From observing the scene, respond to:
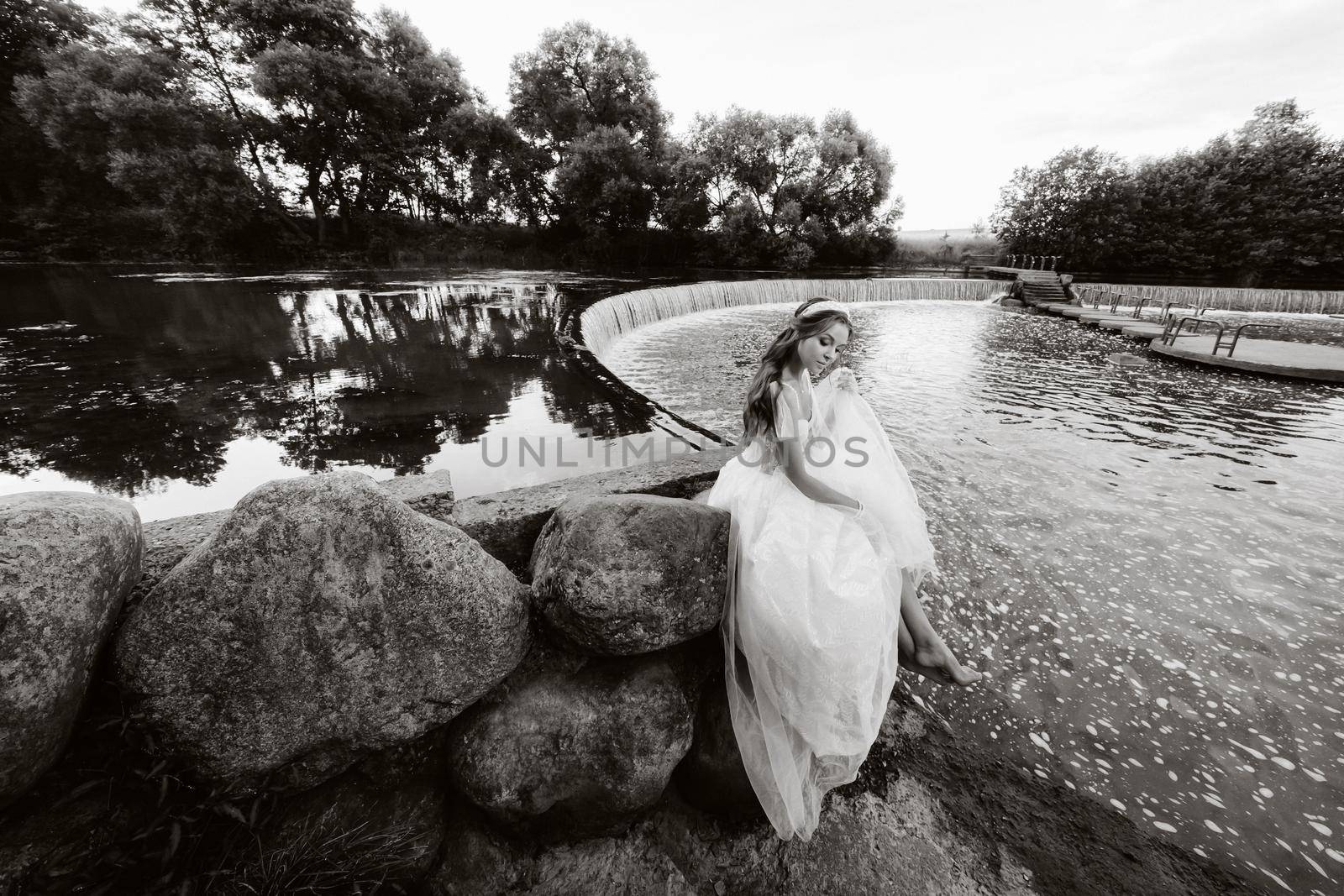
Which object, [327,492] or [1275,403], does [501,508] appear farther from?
[1275,403]

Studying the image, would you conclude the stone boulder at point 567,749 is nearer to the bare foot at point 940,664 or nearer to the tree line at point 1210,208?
the bare foot at point 940,664

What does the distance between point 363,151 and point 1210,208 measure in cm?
5007

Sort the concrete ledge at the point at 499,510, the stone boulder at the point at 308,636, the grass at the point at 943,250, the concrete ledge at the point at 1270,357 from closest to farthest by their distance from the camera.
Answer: the stone boulder at the point at 308,636 < the concrete ledge at the point at 499,510 < the concrete ledge at the point at 1270,357 < the grass at the point at 943,250

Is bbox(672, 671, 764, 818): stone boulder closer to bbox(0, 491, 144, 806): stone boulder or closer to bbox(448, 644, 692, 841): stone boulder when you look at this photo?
bbox(448, 644, 692, 841): stone boulder

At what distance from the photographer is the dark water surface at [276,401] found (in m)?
4.66

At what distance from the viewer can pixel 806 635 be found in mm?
2092

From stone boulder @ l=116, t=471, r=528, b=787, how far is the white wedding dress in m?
1.14

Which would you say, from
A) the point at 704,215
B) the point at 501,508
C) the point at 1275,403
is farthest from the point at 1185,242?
the point at 501,508

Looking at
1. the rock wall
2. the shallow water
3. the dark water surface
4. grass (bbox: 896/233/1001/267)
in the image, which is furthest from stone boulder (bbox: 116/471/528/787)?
grass (bbox: 896/233/1001/267)

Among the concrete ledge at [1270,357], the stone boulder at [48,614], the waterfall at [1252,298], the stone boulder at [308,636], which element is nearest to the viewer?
the stone boulder at [48,614]

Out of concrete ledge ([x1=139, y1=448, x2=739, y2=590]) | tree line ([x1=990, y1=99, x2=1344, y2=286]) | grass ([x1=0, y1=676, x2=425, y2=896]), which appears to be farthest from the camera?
tree line ([x1=990, y1=99, x2=1344, y2=286])

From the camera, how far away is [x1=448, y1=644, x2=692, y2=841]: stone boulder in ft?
6.84

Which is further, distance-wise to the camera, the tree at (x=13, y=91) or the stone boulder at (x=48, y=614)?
the tree at (x=13, y=91)

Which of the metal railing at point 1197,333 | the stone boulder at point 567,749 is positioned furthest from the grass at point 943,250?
the stone boulder at point 567,749
